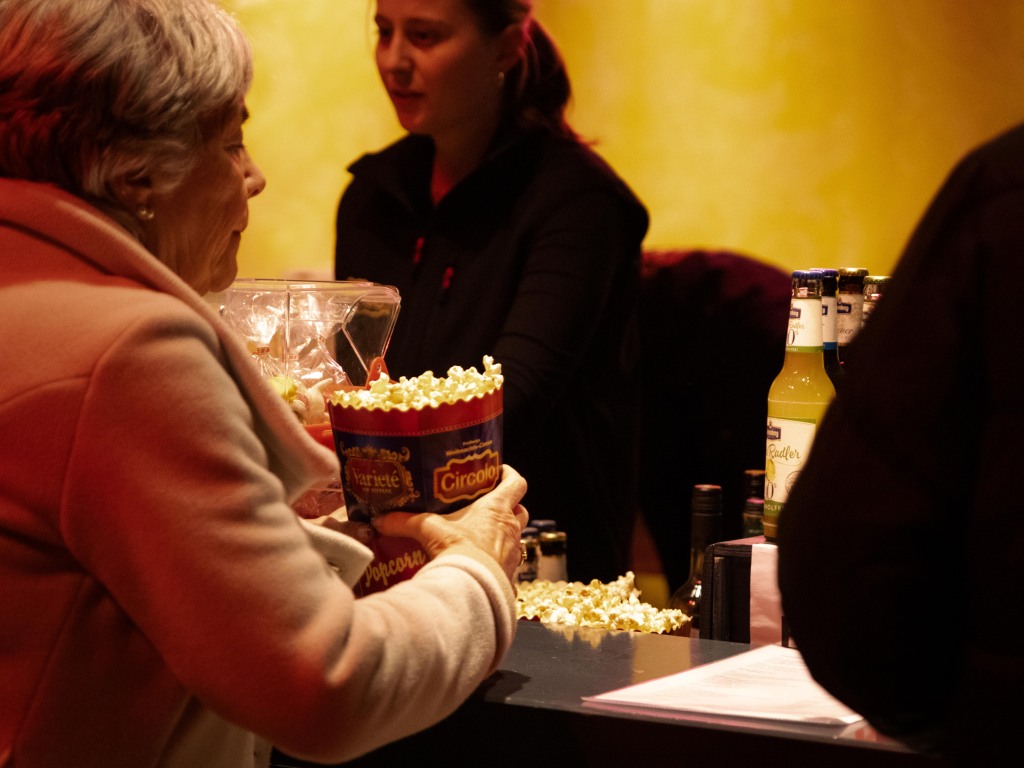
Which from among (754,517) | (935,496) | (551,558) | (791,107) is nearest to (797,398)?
(754,517)

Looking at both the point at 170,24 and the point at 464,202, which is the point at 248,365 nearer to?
the point at 170,24

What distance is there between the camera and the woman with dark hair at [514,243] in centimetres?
239

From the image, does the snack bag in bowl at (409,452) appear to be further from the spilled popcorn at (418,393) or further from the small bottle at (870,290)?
the small bottle at (870,290)

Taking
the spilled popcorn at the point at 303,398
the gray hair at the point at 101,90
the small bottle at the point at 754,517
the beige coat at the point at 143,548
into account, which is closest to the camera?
the beige coat at the point at 143,548

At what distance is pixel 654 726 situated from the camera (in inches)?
44.5

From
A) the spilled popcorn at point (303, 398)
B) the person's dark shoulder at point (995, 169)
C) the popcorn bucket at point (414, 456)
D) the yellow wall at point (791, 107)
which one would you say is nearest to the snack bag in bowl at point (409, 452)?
the popcorn bucket at point (414, 456)

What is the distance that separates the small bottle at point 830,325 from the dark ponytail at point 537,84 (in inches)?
48.3

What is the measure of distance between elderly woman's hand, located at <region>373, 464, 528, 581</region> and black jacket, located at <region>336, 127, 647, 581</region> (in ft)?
3.46

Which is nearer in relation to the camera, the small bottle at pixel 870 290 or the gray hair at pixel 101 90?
the gray hair at pixel 101 90

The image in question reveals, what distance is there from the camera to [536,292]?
2369 mm

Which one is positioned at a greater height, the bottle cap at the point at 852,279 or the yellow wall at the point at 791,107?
the yellow wall at the point at 791,107

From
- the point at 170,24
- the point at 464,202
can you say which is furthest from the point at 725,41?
the point at 170,24

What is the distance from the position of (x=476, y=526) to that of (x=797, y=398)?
1.74 ft

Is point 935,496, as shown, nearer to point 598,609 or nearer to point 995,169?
point 995,169
